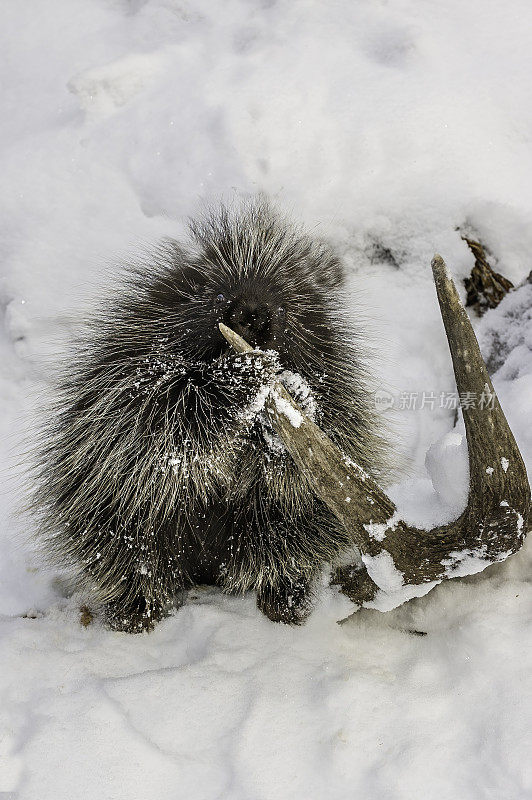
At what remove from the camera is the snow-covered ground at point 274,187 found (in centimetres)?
259

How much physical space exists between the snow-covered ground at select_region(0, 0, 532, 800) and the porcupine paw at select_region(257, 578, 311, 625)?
0.19 ft

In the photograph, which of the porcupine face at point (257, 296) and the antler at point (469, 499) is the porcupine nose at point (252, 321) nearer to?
the porcupine face at point (257, 296)

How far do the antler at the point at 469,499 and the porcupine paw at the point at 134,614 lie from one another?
840mm

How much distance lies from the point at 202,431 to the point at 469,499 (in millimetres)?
810

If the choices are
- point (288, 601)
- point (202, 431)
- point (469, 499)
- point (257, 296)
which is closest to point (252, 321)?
point (257, 296)

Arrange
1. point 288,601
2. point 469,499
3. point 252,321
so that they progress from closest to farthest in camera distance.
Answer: point 469,499
point 252,321
point 288,601

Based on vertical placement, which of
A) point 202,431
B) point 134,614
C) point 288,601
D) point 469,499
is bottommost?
point 134,614

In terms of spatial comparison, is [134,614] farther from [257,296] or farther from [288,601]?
[257,296]

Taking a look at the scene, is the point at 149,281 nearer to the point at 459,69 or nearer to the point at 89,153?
the point at 89,153

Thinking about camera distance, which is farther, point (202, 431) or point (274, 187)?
point (274, 187)

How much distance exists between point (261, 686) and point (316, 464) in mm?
943

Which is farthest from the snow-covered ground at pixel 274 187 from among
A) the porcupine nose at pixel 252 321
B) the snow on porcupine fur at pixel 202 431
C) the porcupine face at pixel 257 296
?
the porcupine nose at pixel 252 321

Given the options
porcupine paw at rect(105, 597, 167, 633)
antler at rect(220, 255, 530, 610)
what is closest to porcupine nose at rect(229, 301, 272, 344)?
antler at rect(220, 255, 530, 610)

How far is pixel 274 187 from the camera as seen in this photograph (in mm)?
3125
